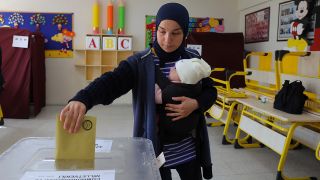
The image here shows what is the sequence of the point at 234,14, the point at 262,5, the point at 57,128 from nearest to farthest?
the point at 57,128 → the point at 262,5 → the point at 234,14

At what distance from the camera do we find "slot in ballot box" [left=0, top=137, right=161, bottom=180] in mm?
633

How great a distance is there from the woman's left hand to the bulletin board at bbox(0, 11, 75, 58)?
5214 mm

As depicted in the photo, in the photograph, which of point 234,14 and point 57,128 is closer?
point 57,128

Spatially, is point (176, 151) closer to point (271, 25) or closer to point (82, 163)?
point (82, 163)

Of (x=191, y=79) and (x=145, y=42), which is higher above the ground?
(x=145, y=42)

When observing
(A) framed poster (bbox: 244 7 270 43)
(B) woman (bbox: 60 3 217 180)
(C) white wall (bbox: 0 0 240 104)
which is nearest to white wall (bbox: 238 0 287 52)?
(A) framed poster (bbox: 244 7 270 43)

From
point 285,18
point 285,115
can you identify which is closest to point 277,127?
point 285,115

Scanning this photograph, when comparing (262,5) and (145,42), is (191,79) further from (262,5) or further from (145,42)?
(145,42)

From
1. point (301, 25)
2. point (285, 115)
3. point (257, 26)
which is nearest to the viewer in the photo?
point (285, 115)

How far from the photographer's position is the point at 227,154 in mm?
3373

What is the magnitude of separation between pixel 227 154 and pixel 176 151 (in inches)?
90.2

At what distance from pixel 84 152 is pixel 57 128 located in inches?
3.2

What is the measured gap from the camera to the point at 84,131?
0.69 meters

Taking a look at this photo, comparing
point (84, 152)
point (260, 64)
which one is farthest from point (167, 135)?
point (260, 64)
